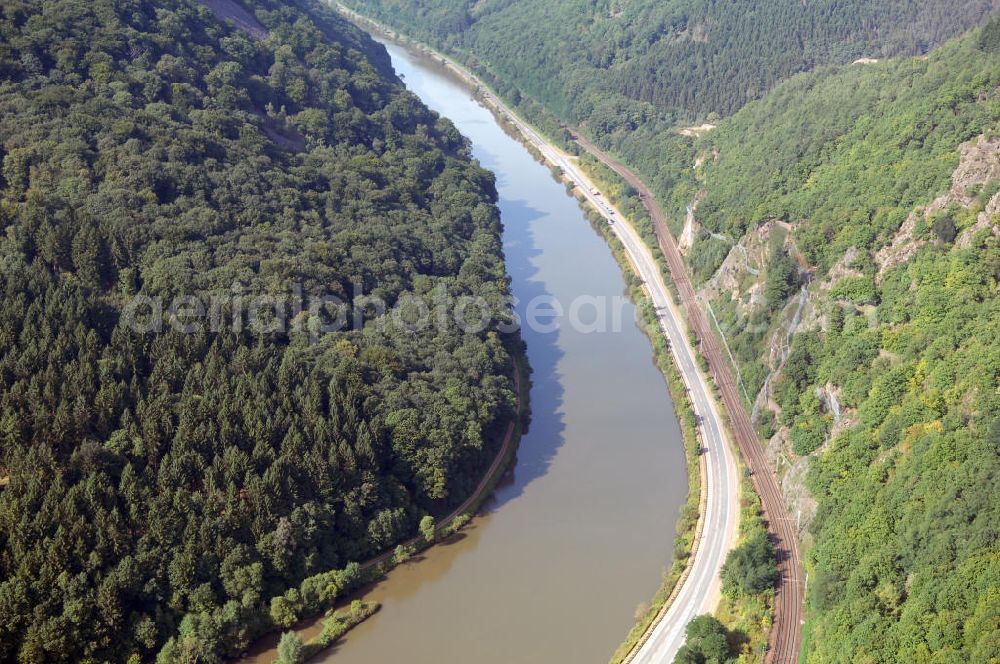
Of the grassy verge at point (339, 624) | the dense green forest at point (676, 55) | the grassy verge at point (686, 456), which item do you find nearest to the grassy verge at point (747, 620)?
the grassy verge at point (686, 456)

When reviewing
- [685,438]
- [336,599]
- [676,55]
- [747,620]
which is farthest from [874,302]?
[676,55]

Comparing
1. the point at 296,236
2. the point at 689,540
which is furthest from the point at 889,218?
the point at 296,236

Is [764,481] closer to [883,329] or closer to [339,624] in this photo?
[883,329]

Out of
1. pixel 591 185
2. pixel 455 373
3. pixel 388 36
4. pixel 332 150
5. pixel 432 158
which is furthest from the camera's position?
pixel 388 36

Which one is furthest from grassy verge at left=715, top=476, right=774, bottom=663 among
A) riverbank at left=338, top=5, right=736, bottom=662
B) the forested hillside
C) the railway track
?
the forested hillside

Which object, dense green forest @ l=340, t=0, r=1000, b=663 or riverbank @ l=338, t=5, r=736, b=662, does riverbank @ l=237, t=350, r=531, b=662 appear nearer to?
riverbank @ l=338, t=5, r=736, b=662

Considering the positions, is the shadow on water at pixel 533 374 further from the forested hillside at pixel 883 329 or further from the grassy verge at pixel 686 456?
the forested hillside at pixel 883 329

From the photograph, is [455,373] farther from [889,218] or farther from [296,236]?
[889,218]
